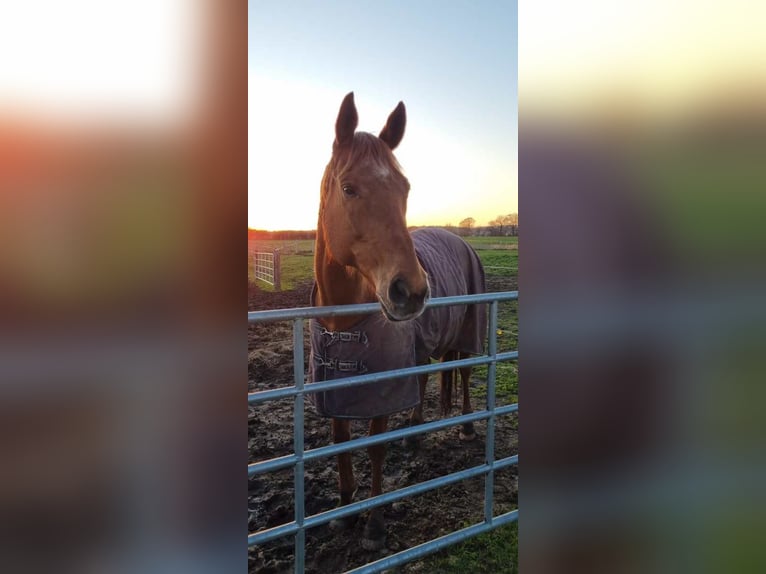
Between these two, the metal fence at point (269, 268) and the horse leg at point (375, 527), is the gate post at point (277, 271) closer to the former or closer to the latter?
the metal fence at point (269, 268)

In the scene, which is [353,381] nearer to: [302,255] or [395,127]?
[302,255]

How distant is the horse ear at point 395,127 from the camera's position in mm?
1521

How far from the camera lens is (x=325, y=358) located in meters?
1.50

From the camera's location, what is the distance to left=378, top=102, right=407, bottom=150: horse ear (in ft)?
4.99

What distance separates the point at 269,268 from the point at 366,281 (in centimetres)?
34

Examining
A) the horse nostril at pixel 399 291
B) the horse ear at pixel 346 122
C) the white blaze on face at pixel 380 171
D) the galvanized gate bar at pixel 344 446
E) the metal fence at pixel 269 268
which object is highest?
the horse ear at pixel 346 122

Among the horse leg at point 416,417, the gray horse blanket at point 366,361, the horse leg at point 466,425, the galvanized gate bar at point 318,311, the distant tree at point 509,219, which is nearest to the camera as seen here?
the galvanized gate bar at point 318,311
